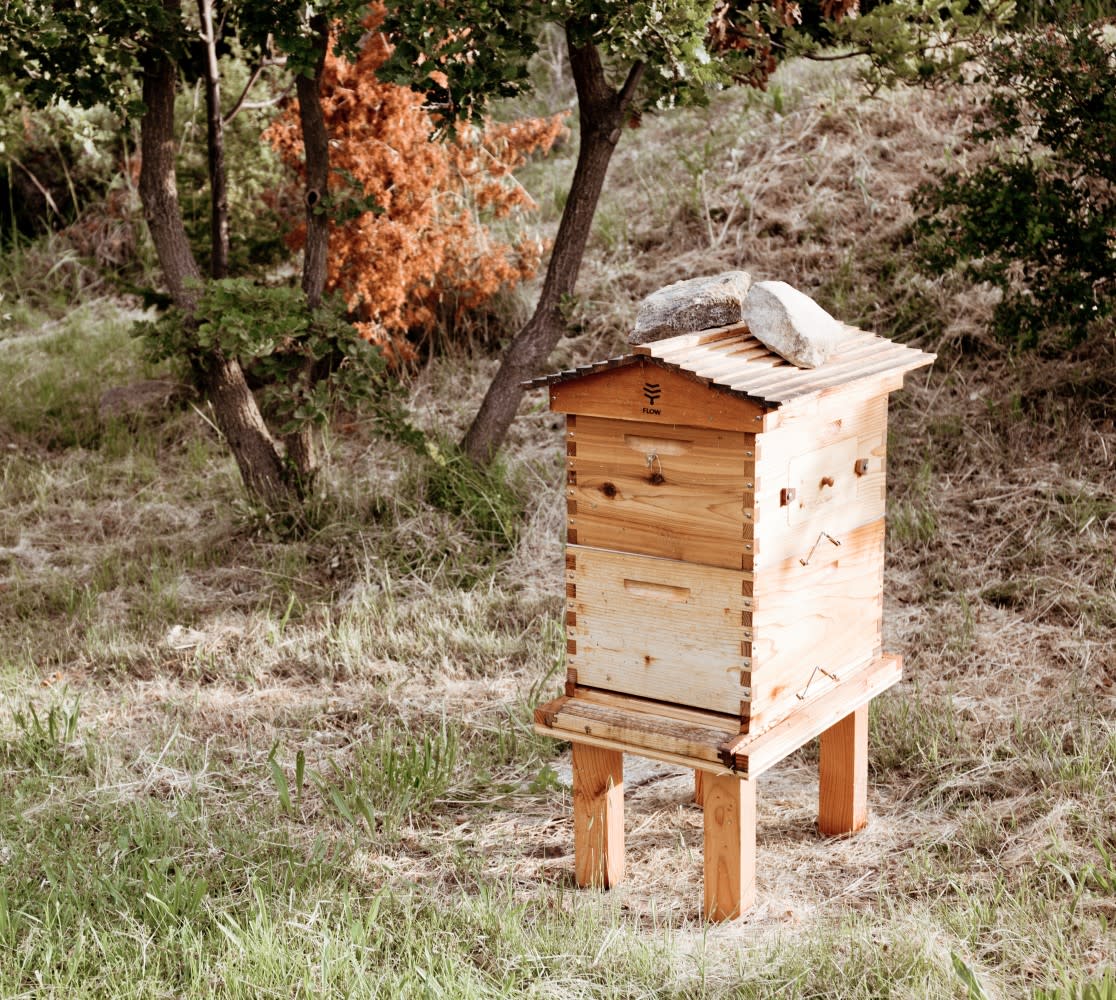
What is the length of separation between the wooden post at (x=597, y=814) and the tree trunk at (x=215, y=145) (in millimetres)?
3541

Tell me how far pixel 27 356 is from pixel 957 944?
6998 millimetres

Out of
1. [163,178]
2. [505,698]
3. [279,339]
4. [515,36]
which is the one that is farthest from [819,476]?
[163,178]

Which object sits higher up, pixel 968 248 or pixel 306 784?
pixel 968 248

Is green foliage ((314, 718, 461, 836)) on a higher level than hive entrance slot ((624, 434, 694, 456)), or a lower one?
lower

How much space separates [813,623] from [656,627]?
45 centimetres

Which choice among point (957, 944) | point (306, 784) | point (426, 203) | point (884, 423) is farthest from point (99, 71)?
point (957, 944)

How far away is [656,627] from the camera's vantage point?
132 inches

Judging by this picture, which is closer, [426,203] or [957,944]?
[957,944]

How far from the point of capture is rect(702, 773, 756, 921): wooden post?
342 cm

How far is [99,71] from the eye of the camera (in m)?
5.56

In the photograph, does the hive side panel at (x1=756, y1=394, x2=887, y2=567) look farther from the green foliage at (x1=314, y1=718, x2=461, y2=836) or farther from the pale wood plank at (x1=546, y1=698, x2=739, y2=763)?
the green foliage at (x1=314, y1=718, x2=461, y2=836)

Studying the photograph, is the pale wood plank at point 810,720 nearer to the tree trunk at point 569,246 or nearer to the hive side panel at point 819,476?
the hive side panel at point 819,476

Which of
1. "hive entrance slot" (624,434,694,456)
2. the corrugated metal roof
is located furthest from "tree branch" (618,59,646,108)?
"hive entrance slot" (624,434,694,456)

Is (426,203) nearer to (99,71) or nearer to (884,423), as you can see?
(99,71)
